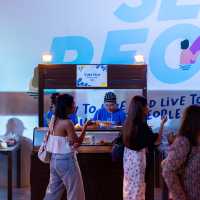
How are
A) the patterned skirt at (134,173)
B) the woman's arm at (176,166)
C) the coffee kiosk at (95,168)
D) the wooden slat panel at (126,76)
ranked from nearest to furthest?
the woman's arm at (176,166) → the patterned skirt at (134,173) → the coffee kiosk at (95,168) → the wooden slat panel at (126,76)

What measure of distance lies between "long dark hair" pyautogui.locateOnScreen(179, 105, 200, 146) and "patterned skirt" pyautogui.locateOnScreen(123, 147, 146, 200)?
1.70 metres

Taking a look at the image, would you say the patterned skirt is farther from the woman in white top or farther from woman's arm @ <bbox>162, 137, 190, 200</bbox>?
woman's arm @ <bbox>162, 137, 190, 200</bbox>

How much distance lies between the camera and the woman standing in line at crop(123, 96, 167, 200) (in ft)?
13.6

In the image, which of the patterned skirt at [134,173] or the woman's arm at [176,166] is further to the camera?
the patterned skirt at [134,173]

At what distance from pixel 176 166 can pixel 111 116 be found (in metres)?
3.33

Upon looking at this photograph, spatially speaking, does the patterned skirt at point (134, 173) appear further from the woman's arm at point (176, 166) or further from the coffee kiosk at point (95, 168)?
the woman's arm at point (176, 166)

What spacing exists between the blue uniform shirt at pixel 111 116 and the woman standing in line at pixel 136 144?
1352mm

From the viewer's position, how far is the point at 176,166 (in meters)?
2.54

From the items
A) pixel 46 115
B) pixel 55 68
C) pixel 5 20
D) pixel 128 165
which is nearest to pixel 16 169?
pixel 46 115

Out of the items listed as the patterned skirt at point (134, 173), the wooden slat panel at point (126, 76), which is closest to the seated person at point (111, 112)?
the wooden slat panel at point (126, 76)

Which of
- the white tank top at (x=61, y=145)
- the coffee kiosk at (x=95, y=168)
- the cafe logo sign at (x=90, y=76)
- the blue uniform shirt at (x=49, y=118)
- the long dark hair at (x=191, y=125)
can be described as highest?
the cafe logo sign at (x=90, y=76)

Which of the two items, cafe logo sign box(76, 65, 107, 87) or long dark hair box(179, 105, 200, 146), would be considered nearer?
long dark hair box(179, 105, 200, 146)

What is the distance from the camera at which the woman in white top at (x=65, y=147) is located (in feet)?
13.7

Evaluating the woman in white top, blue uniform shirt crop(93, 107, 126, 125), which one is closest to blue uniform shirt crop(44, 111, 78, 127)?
blue uniform shirt crop(93, 107, 126, 125)
